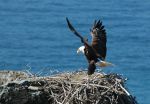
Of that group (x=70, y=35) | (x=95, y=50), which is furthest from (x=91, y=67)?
(x=70, y=35)

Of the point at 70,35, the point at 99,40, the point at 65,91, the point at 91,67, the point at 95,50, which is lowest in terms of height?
the point at 70,35

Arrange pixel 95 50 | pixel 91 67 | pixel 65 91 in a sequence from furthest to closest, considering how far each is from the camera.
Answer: pixel 95 50, pixel 91 67, pixel 65 91

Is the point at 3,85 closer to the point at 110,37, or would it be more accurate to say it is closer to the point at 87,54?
the point at 87,54

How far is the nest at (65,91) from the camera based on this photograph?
11.1m

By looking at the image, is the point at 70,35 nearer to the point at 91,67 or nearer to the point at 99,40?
the point at 99,40

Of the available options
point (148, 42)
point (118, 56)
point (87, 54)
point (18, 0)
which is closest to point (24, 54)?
point (118, 56)

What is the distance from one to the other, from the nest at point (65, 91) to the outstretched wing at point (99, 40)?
99 cm

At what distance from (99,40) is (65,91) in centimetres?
170

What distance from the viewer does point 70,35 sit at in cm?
3047

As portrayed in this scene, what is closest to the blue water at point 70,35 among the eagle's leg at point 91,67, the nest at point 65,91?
the eagle's leg at point 91,67

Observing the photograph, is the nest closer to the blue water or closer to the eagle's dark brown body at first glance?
the eagle's dark brown body

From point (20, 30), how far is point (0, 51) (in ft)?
11.2

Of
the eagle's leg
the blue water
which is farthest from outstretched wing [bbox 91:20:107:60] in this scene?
the blue water

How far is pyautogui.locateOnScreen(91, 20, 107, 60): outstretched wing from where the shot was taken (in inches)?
507
